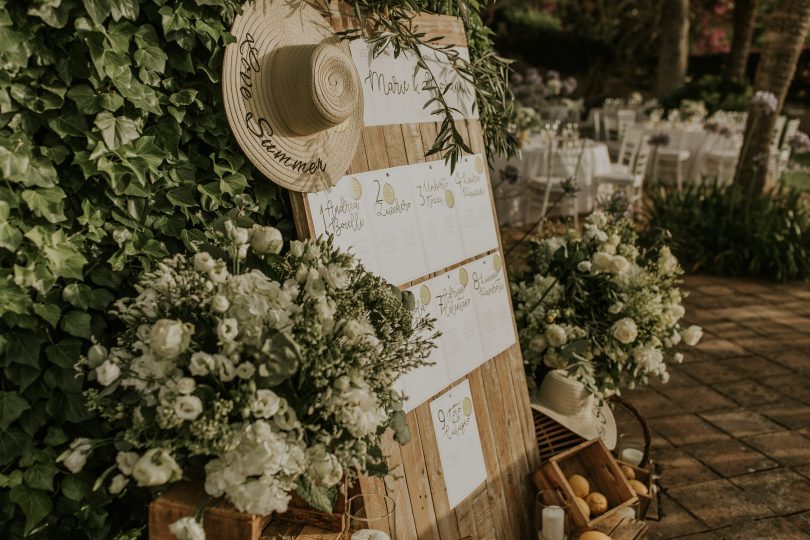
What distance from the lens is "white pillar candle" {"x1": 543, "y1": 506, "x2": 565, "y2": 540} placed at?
2.32 meters

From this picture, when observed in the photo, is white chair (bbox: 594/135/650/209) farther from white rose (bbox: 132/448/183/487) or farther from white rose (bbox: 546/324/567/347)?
white rose (bbox: 132/448/183/487)

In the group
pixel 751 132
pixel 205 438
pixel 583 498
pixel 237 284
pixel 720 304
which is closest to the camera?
pixel 205 438

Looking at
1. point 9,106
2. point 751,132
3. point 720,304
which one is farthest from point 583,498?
point 751,132

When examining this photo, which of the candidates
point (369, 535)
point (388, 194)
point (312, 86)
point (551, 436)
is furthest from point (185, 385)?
point (551, 436)

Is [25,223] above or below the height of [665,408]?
above

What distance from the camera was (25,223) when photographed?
1516 mm

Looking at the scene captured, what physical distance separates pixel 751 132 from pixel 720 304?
1.96 m

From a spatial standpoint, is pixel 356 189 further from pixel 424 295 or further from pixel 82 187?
pixel 82 187

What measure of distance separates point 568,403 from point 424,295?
968 mm

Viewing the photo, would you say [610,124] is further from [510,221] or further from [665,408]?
[665,408]

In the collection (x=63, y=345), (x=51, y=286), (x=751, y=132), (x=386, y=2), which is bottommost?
(x=751, y=132)

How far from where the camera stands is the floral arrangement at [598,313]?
117 inches

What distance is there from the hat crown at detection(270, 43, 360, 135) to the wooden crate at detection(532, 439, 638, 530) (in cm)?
145

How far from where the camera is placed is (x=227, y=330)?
4.64 feet
